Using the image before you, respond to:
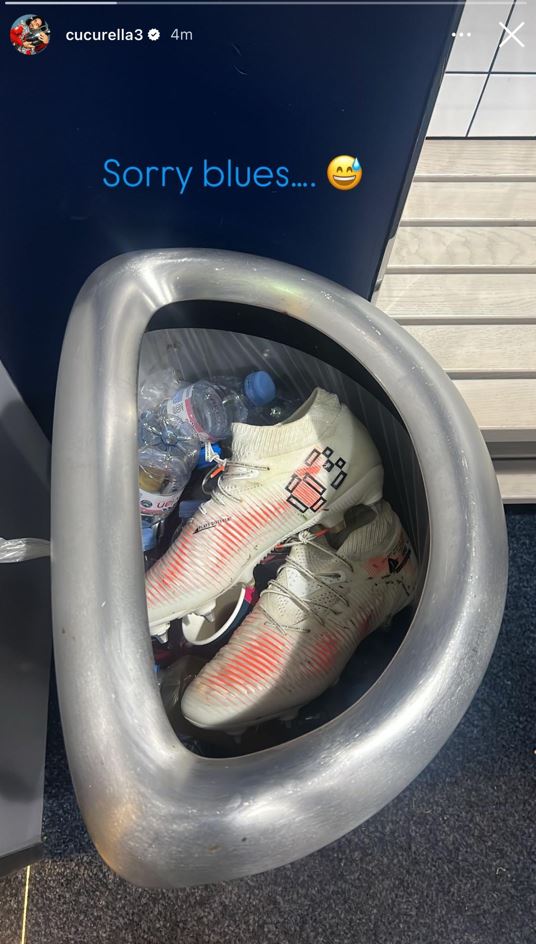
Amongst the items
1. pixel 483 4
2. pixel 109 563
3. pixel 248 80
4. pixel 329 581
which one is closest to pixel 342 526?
pixel 329 581

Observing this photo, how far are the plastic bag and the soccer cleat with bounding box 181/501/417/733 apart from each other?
0.19 metres

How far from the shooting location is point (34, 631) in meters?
0.85

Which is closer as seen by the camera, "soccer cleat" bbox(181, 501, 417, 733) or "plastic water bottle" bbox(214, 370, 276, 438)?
"soccer cleat" bbox(181, 501, 417, 733)

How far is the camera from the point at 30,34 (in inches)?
19.1

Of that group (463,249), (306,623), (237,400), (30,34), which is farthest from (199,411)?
(463,249)

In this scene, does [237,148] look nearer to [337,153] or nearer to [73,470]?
[337,153]

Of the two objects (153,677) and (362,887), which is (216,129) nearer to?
(153,677)

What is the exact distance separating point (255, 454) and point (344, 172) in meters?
0.28

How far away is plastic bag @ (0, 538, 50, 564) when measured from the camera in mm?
624

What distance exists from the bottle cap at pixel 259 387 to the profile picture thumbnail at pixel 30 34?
14.6 inches

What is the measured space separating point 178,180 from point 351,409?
310 mm

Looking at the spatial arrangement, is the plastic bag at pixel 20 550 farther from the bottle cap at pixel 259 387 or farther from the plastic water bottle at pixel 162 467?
the bottle cap at pixel 259 387

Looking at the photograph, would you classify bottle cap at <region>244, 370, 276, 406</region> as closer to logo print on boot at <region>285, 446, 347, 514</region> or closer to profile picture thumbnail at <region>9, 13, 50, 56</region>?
logo print on boot at <region>285, 446, 347, 514</region>

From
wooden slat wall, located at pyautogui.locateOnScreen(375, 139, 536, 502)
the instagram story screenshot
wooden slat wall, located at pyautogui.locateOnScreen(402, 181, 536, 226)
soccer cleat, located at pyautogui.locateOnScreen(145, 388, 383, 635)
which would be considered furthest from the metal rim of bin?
wooden slat wall, located at pyautogui.locateOnScreen(402, 181, 536, 226)
